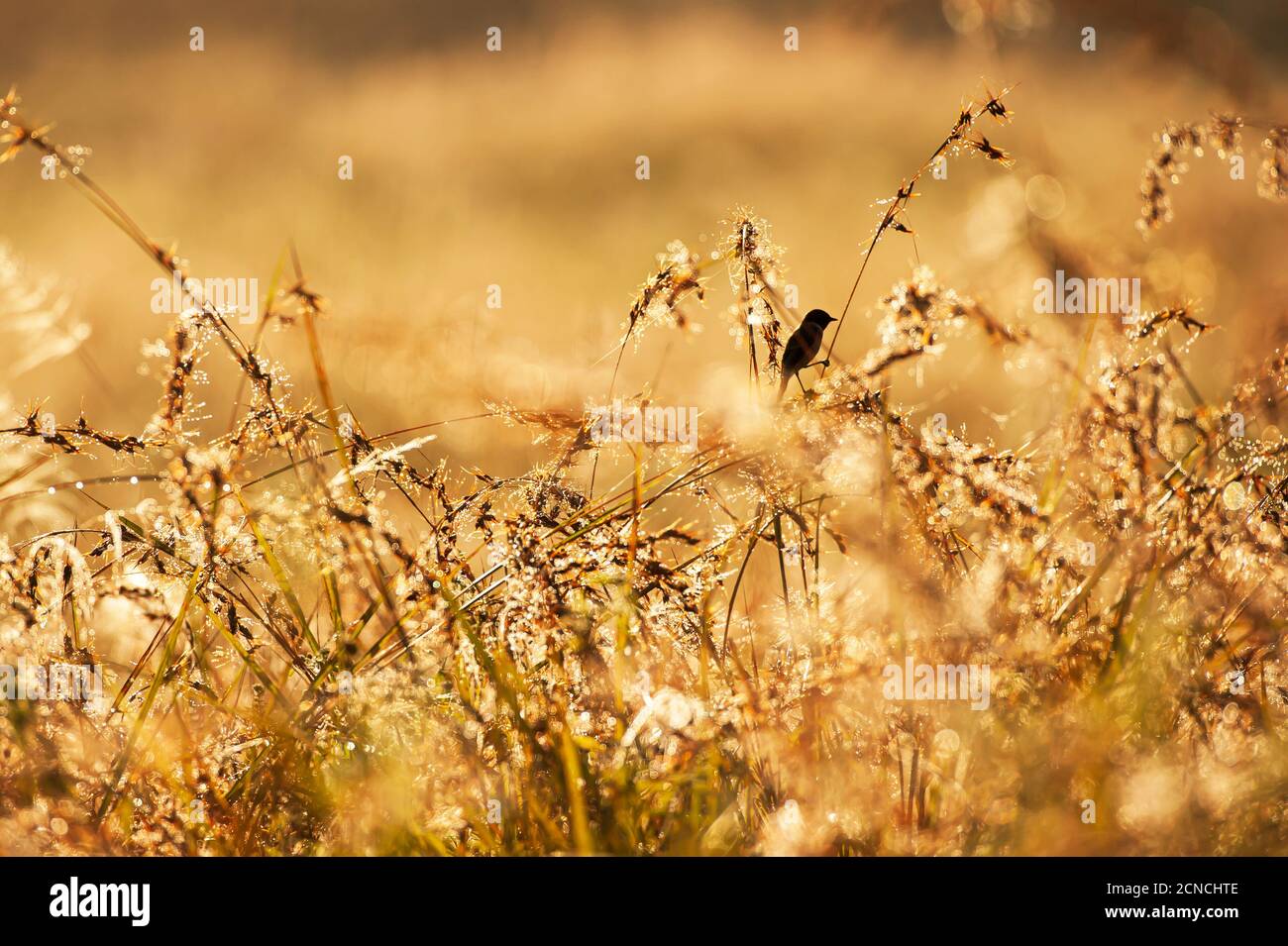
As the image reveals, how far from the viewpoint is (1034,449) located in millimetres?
2076

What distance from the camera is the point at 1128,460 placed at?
185cm

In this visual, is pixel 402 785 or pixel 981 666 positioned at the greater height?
pixel 981 666

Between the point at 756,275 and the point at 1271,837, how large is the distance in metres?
1.35

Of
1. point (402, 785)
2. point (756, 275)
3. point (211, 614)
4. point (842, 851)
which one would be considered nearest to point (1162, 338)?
point (756, 275)

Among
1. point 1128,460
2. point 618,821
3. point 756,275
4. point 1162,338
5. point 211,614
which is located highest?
point 756,275

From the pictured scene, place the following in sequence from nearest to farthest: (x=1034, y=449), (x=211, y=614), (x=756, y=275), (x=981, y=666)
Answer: (x=981, y=666) < (x=211, y=614) < (x=756, y=275) < (x=1034, y=449)

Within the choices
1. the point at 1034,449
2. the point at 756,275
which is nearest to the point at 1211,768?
the point at 1034,449
